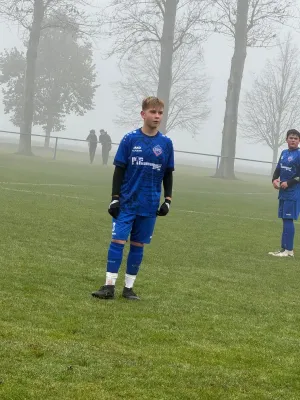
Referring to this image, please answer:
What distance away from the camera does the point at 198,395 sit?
473cm

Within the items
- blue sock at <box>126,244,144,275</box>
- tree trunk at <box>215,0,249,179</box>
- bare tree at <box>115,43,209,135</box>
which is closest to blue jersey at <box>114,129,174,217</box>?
blue sock at <box>126,244,144,275</box>

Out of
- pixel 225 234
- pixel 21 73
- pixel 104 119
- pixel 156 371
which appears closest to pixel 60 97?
pixel 21 73

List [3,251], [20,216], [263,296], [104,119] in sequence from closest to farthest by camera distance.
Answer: [263,296] < [3,251] < [20,216] < [104,119]

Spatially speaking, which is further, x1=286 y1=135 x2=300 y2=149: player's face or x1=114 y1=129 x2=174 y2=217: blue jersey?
x1=286 y1=135 x2=300 y2=149: player's face

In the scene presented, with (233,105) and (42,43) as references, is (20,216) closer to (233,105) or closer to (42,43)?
(233,105)

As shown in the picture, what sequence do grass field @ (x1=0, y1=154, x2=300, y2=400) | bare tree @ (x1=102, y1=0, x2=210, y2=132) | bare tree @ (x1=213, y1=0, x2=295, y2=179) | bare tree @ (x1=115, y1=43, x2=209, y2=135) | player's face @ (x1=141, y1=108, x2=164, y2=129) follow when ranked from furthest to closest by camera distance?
bare tree @ (x1=115, y1=43, x2=209, y2=135), bare tree @ (x1=102, y1=0, x2=210, y2=132), bare tree @ (x1=213, y1=0, x2=295, y2=179), player's face @ (x1=141, y1=108, x2=164, y2=129), grass field @ (x1=0, y1=154, x2=300, y2=400)

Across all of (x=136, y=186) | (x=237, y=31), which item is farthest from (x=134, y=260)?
(x=237, y=31)

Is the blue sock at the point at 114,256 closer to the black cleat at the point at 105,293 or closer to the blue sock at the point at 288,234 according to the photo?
the black cleat at the point at 105,293

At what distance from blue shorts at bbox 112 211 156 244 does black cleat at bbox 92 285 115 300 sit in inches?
18.8

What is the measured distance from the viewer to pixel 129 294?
787cm

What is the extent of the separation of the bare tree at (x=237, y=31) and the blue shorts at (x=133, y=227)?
2727 cm

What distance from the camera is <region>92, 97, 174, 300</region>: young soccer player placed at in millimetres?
7695

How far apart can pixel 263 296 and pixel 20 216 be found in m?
6.30

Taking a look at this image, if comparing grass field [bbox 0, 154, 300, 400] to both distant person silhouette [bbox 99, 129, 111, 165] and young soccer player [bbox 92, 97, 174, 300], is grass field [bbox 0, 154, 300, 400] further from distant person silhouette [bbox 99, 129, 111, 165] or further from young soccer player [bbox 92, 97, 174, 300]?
distant person silhouette [bbox 99, 129, 111, 165]
